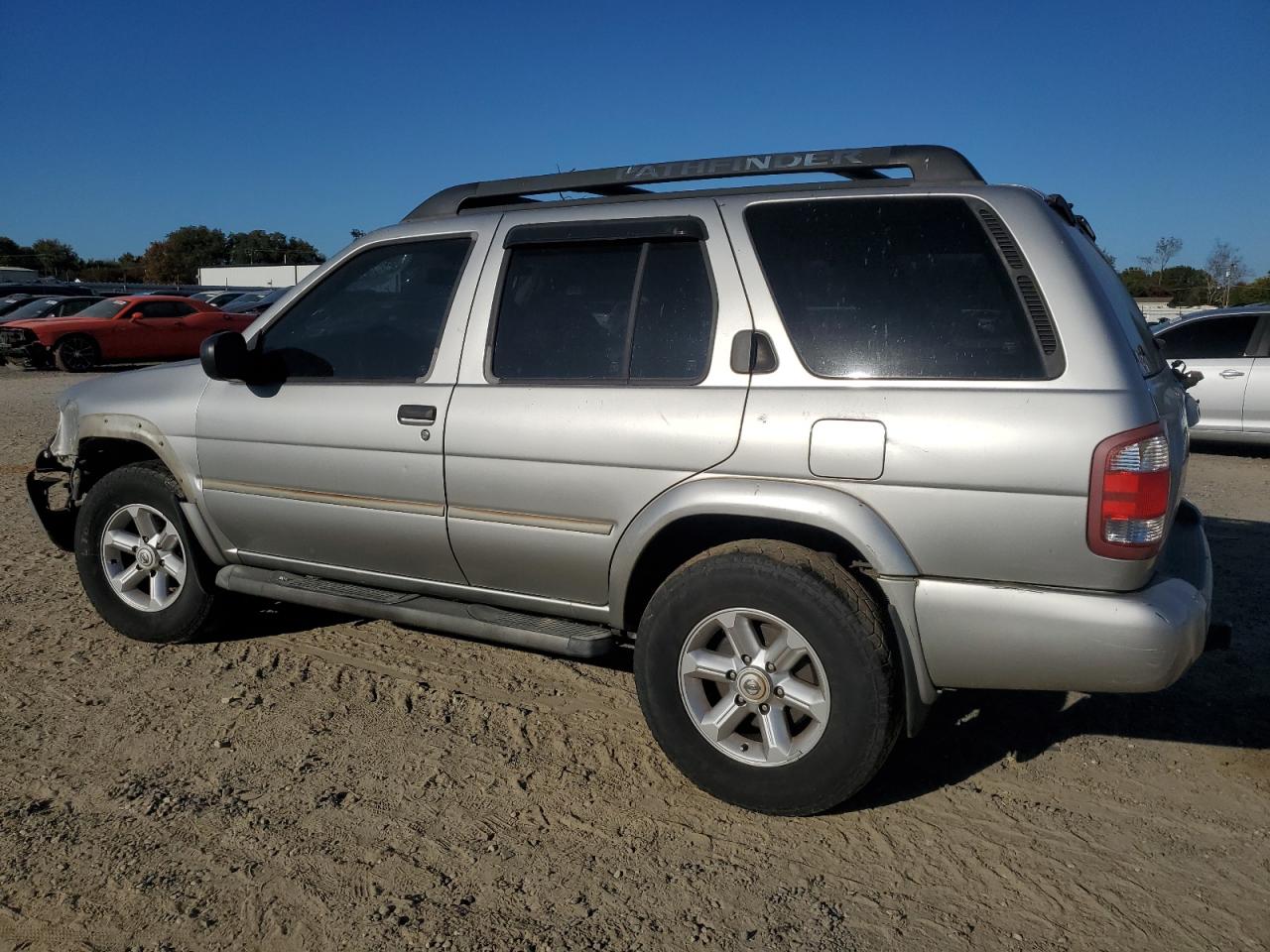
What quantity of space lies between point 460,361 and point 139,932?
2060 millimetres

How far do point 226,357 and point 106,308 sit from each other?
2001 centimetres

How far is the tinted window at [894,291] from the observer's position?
2.95 m

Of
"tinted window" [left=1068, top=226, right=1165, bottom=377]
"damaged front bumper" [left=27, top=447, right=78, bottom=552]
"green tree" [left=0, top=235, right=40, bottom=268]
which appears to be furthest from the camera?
"green tree" [left=0, top=235, right=40, bottom=268]

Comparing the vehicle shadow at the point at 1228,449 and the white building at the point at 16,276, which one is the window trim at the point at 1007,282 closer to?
the vehicle shadow at the point at 1228,449

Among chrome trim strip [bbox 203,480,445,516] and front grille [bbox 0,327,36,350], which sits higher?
chrome trim strip [bbox 203,480,445,516]

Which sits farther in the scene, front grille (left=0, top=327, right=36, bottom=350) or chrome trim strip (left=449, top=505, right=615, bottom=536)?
front grille (left=0, top=327, right=36, bottom=350)

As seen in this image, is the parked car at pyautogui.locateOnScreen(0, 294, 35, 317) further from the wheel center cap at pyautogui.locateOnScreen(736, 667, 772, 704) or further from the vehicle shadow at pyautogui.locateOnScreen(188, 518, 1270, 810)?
the wheel center cap at pyautogui.locateOnScreen(736, 667, 772, 704)

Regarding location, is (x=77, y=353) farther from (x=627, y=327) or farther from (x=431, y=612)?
(x=627, y=327)

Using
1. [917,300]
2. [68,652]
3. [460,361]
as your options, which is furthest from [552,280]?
[68,652]

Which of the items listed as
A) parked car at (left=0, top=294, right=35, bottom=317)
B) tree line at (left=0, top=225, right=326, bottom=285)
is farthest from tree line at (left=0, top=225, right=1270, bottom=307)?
parked car at (left=0, top=294, right=35, bottom=317)

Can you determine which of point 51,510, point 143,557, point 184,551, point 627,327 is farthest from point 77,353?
point 627,327

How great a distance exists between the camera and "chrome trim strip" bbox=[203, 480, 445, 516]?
12.4 ft

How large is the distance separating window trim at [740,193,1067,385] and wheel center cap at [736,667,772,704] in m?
0.93

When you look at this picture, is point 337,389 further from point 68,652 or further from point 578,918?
point 578,918
